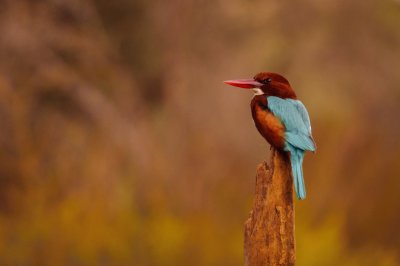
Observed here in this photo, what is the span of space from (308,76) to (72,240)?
43.0 ft

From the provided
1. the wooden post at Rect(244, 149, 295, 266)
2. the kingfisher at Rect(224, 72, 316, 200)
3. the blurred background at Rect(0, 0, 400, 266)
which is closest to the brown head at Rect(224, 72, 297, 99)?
the kingfisher at Rect(224, 72, 316, 200)

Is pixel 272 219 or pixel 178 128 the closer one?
pixel 272 219

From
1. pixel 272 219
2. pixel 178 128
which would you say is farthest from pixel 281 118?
pixel 178 128

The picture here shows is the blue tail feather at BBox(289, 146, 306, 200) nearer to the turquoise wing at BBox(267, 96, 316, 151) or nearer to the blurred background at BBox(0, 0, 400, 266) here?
the turquoise wing at BBox(267, 96, 316, 151)

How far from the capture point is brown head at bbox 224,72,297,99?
4266mm

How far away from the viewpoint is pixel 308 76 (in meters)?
20.2

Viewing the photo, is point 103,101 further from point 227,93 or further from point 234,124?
point 227,93

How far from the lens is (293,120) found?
13.7ft

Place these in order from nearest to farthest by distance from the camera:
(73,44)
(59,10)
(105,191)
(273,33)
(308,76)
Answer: (105,191)
(73,44)
(59,10)
(273,33)
(308,76)

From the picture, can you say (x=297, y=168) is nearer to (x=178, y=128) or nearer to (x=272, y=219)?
(x=272, y=219)

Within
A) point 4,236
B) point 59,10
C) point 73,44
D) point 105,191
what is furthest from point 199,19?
point 4,236

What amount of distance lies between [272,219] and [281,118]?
433mm

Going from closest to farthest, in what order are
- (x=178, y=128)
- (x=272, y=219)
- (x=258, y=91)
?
(x=272, y=219), (x=258, y=91), (x=178, y=128)

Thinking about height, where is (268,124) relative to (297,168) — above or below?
above
